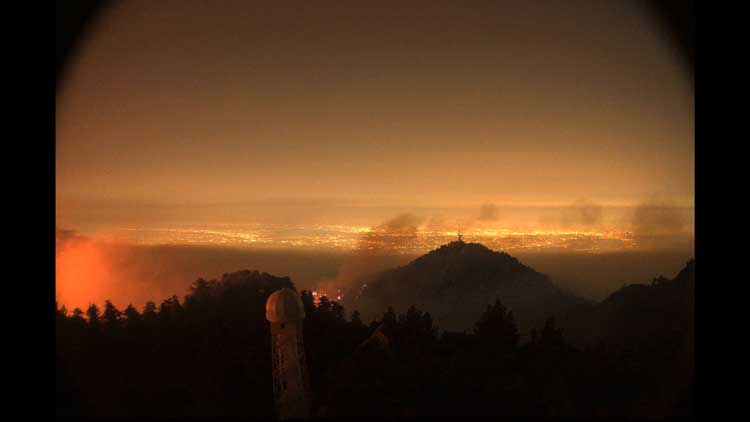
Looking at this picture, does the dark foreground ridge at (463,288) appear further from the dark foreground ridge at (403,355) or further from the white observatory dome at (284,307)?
the white observatory dome at (284,307)

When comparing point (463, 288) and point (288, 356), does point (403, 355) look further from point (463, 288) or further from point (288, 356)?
point (288, 356)

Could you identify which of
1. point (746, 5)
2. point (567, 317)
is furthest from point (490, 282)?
point (746, 5)

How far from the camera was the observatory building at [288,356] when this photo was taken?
9.02m

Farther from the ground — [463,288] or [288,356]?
[463,288]

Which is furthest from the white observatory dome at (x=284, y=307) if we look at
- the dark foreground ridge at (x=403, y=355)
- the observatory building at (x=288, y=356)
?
the dark foreground ridge at (x=403, y=355)

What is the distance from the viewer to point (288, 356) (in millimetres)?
9203

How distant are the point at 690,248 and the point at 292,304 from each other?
758 centimetres

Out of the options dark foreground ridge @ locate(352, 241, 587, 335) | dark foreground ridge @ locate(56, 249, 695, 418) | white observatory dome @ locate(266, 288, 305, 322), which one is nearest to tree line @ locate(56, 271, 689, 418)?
dark foreground ridge @ locate(56, 249, 695, 418)

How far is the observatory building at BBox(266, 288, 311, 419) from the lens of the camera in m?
9.02

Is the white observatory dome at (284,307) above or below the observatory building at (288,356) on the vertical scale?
above

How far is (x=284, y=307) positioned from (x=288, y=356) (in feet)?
2.95

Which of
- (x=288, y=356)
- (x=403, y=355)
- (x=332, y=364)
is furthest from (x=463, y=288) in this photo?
(x=288, y=356)

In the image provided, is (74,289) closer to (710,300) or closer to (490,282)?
(490,282)

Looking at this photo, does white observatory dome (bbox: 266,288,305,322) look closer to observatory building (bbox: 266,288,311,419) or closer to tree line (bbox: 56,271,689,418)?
observatory building (bbox: 266,288,311,419)
